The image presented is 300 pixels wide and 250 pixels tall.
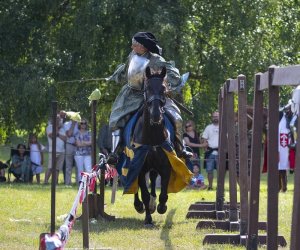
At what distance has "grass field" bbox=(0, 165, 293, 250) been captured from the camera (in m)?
11.5

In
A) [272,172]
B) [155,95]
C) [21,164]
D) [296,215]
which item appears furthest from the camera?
[21,164]

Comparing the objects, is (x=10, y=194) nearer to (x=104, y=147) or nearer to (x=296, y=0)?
(x=104, y=147)

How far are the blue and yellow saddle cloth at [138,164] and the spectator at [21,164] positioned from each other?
11.2 m

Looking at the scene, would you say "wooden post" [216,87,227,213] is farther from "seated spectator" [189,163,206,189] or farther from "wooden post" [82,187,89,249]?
"seated spectator" [189,163,206,189]

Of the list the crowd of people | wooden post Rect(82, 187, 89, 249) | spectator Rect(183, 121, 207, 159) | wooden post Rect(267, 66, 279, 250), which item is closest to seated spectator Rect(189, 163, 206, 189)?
the crowd of people

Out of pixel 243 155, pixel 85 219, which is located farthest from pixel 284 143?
pixel 85 219

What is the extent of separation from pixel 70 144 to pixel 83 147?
0.52 m

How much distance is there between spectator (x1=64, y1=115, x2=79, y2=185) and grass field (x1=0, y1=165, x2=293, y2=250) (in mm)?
4758

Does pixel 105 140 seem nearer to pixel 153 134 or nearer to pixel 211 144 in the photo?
pixel 211 144

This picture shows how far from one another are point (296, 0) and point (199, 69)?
3.67 metres

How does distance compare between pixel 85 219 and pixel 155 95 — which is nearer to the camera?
pixel 85 219

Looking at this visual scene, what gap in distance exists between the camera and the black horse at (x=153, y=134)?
12.8 metres

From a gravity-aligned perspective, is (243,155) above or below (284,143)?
above

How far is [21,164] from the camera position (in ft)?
83.3
